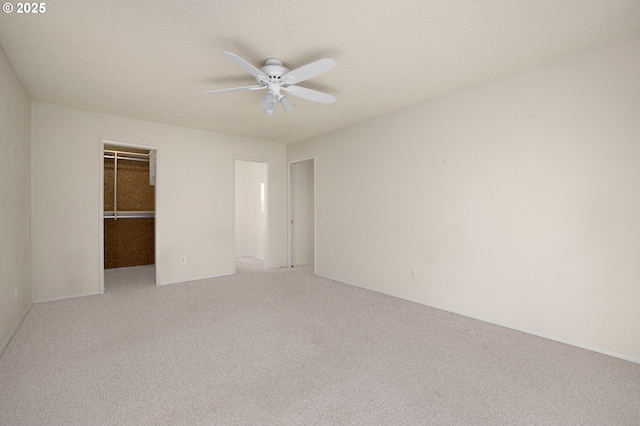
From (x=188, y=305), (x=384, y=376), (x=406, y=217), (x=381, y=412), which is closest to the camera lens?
(x=381, y=412)

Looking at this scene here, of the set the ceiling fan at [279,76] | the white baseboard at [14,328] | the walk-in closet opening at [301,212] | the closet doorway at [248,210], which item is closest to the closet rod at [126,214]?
the closet doorway at [248,210]

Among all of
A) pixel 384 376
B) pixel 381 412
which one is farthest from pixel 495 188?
pixel 381 412

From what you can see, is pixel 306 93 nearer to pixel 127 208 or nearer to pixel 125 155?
pixel 125 155

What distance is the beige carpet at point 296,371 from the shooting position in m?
1.67

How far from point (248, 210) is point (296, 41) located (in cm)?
526

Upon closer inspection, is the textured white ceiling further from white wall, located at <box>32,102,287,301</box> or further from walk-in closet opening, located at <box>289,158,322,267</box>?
walk-in closet opening, located at <box>289,158,322,267</box>

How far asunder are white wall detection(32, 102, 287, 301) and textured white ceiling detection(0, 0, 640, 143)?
0.67 meters

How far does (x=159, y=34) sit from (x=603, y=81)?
11.4 feet

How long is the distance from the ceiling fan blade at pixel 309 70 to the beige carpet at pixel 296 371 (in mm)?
2186

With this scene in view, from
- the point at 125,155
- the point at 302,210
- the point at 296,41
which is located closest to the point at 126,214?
the point at 125,155

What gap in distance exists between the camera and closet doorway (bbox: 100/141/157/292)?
566 cm

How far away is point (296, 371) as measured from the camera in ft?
6.91

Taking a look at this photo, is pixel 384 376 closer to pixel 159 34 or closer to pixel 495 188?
pixel 495 188

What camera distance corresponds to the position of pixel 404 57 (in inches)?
103
